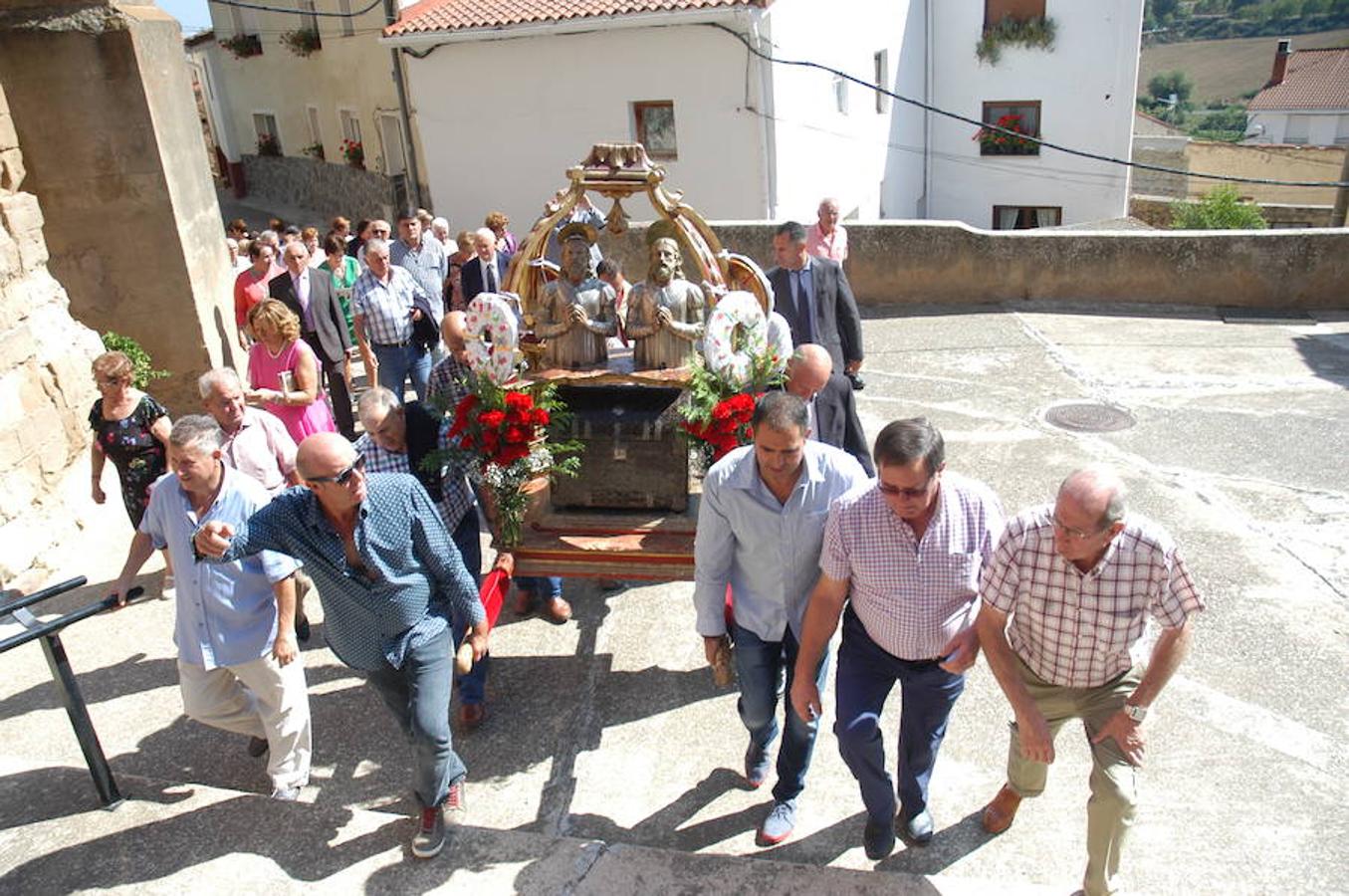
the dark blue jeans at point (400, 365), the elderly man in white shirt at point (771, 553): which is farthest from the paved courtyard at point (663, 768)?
the dark blue jeans at point (400, 365)

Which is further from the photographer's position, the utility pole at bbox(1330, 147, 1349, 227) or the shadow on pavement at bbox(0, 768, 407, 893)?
the utility pole at bbox(1330, 147, 1349, 227)

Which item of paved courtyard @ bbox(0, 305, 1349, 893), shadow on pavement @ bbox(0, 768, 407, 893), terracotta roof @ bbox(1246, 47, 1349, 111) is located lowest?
paved courtyard @ bbox(0, 305, 1349, 893)

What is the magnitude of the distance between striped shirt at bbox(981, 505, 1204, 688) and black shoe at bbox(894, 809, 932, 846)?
741 mm

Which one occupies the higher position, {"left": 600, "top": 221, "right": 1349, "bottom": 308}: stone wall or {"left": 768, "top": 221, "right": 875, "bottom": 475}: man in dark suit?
{"left": 768, "top": 221, "right": 875, "bottom": 475}: man in dark suit

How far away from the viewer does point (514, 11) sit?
50.3 ft

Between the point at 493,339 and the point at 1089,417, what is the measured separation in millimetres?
5018

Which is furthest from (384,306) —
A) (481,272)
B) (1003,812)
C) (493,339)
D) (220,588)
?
(1003,812)

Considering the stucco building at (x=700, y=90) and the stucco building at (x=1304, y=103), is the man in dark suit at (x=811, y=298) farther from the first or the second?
the stucco building at (x=1304, y=103)

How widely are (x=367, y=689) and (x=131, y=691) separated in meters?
1.18

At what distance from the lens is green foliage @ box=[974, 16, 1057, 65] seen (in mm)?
22000

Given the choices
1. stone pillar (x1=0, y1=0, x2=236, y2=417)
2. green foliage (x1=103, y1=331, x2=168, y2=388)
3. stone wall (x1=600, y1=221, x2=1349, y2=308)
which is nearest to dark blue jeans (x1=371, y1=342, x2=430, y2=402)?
green foliage (x1=103, y1=331, x2=168, y2=388)

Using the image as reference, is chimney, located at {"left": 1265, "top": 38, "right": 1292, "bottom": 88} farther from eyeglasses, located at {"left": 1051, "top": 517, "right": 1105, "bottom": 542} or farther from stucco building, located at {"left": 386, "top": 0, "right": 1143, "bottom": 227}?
eyeglasses, located at {"left": 1051, "top": 517, "right": 1105, "bottom": 542}

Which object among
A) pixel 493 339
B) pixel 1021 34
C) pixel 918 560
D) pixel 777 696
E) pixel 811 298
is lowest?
pixel 777 696

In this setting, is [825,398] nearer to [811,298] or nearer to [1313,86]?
[811,298]
